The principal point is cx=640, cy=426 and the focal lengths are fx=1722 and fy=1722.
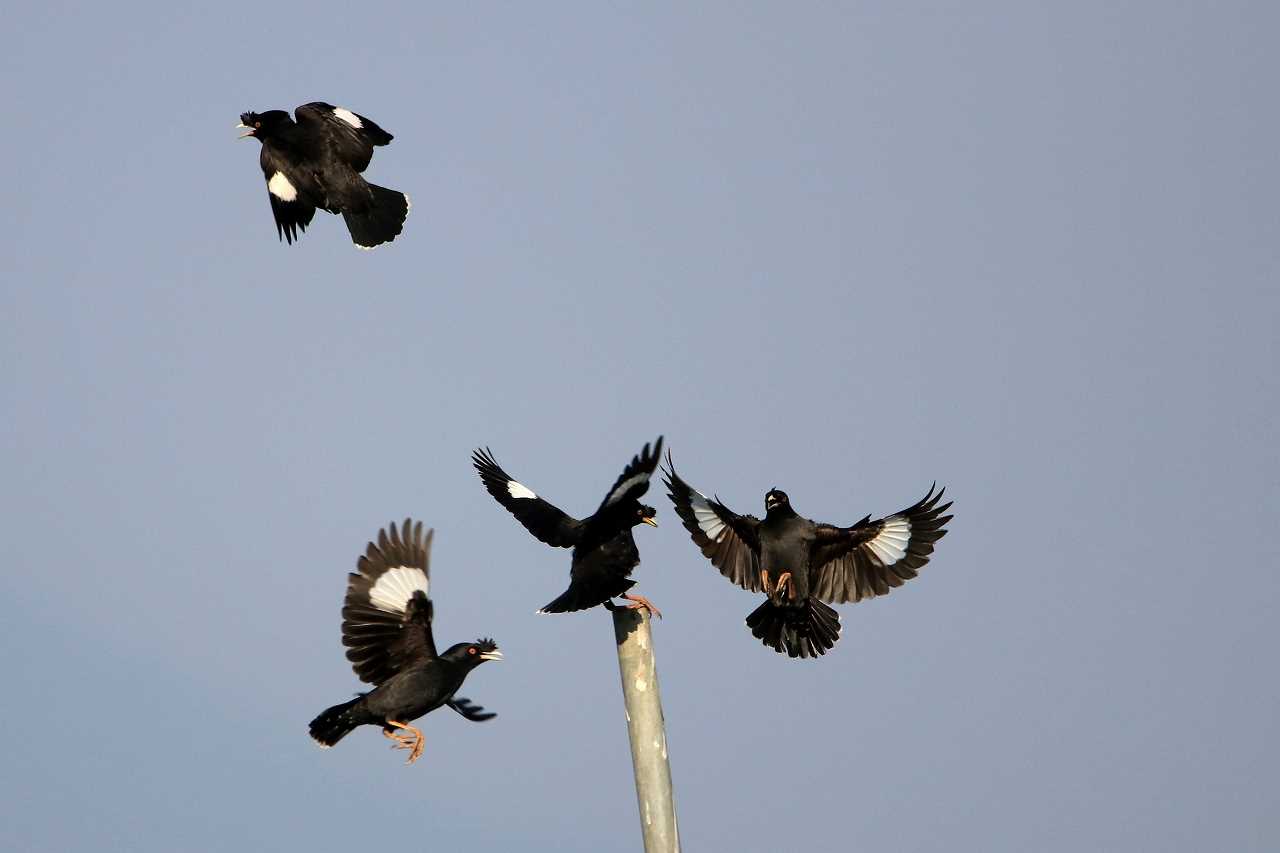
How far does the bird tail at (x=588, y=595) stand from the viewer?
37.1 ft

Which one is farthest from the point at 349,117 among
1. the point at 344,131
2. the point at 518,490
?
the point at 518,490

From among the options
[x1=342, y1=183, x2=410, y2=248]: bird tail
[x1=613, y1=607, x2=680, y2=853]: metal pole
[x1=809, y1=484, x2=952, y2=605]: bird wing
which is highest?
[x1=342, y1=183, x2=410, y2=248]: bird tail

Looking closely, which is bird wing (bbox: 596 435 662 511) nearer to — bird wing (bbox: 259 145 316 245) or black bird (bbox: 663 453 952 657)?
black bird (bbox: 663 453 952 657)

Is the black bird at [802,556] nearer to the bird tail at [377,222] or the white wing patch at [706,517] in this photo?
the white wing patch at [706,517]

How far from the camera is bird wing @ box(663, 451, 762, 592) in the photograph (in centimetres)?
1401

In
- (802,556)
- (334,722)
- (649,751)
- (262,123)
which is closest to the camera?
(649,751)

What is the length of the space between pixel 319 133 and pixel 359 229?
0.93 m

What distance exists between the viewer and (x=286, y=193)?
15656mm

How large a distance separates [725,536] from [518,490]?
1.75m

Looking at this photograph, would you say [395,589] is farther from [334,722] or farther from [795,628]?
[795,628]

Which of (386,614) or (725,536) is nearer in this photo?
(386,614)

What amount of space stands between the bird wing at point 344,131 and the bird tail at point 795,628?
5.51m

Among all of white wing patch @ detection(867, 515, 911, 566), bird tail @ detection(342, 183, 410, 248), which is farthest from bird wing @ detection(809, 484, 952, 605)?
bird tail @ detection(342, 183, 410, 248)

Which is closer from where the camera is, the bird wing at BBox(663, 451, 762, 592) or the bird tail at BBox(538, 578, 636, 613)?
the bird tail at BBox(538, 578, 636, 613)
